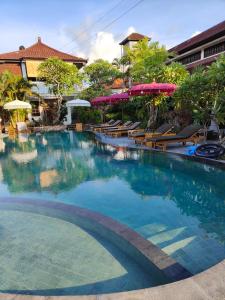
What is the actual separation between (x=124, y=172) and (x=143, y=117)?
1161cm

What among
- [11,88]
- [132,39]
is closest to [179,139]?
[11,88]

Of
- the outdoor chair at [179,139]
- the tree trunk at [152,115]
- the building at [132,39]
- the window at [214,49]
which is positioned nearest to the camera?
the outdoor chair at [179,139]

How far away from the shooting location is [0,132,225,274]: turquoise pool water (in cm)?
439

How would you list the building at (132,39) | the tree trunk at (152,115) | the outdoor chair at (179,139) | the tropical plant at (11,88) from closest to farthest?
1. the outdoor chair at (179,139)
2. the tree trunk at (152,115)
3. the tropical plant at (11,88)
4. the building at (132,39)

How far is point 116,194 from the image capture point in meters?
6.96

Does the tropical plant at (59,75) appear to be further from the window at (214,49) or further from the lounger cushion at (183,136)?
the lounger cushion at (183,136)

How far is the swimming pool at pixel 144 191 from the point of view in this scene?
439 centimetres

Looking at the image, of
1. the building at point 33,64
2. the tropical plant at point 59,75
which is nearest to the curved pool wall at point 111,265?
the tropical plant at point 59,75

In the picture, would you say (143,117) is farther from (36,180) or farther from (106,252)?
(106,252)

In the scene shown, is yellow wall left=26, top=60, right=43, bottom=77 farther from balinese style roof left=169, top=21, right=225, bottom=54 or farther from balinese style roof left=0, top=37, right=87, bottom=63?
balinese style roof left=169, top=21, right=225, bottom=54

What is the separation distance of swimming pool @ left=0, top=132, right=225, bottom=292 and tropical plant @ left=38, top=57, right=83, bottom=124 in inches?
574

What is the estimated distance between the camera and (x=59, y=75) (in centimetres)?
2517

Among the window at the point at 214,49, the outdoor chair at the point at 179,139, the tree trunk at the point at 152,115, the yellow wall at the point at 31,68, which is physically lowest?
the outdoor chair at the point at 179,139

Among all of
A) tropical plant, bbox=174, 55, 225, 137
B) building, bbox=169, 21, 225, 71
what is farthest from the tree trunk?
building, bbox=169, 21, 225, 71
